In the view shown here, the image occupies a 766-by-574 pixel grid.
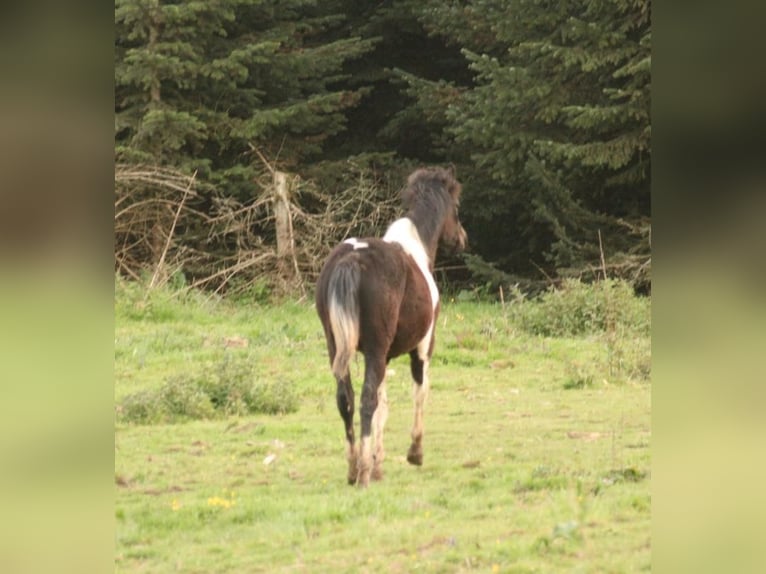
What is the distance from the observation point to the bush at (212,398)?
630cm

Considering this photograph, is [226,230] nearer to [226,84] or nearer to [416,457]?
[226,84]

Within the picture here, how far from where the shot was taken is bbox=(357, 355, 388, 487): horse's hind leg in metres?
4.45

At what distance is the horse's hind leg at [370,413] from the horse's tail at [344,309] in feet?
0.42

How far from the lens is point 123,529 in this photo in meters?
4.10

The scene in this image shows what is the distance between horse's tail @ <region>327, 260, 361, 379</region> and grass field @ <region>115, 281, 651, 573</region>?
698 millimetres

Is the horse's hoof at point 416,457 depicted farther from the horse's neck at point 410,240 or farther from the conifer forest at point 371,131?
the conifer forest at point 371,131

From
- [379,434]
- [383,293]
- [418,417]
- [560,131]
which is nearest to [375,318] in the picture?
[383,293]

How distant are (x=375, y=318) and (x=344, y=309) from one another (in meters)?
0.20

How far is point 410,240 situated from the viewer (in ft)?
17.2

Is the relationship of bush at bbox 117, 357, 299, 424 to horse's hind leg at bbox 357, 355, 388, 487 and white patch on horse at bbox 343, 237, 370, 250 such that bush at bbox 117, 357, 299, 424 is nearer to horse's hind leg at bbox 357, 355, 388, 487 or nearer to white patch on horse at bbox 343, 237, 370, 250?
horse's hind leg at bbox 357, 355, 388, 487

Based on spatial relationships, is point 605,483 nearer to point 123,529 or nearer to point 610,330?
point 123,529

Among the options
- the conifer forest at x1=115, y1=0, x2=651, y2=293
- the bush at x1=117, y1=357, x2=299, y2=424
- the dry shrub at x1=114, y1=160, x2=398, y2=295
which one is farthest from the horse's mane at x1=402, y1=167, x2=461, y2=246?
the conifer forest at x1=115, y1=0, x2=651, y2=293
